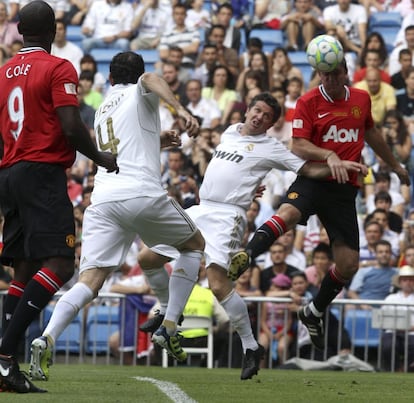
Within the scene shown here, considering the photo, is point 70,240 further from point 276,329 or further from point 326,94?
point 276,329

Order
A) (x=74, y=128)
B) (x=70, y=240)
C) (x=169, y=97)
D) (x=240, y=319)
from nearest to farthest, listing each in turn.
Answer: (x=74, y=128), (x=70, y=240), (x=169, y=97), (x=240, y=319)

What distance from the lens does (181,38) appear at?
2100cm

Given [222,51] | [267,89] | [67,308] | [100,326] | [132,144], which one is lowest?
[100,326]

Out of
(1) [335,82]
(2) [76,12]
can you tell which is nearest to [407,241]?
(1) [335,82]

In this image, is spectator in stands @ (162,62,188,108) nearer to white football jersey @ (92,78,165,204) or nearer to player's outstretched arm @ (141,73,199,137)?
white football jersey @ (92,78,165,204)

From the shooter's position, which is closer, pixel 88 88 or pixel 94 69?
pixel 88 88

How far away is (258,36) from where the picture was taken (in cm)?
2080

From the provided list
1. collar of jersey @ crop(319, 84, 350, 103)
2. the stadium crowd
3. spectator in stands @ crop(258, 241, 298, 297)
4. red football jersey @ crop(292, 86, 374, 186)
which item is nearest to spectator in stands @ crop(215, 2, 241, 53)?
the stadium crowd

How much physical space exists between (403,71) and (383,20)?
1834mm

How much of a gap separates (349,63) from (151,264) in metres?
9.69

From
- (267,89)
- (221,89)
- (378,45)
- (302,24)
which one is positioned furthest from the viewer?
(302,24)

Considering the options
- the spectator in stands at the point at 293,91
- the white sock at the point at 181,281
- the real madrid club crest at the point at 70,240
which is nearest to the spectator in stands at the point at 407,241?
the spectator in stands at the point at 293,91

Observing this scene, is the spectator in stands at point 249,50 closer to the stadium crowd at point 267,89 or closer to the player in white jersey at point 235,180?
the stadium crowd at point 267,89

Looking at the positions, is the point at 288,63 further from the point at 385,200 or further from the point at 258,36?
the point at 385,200
